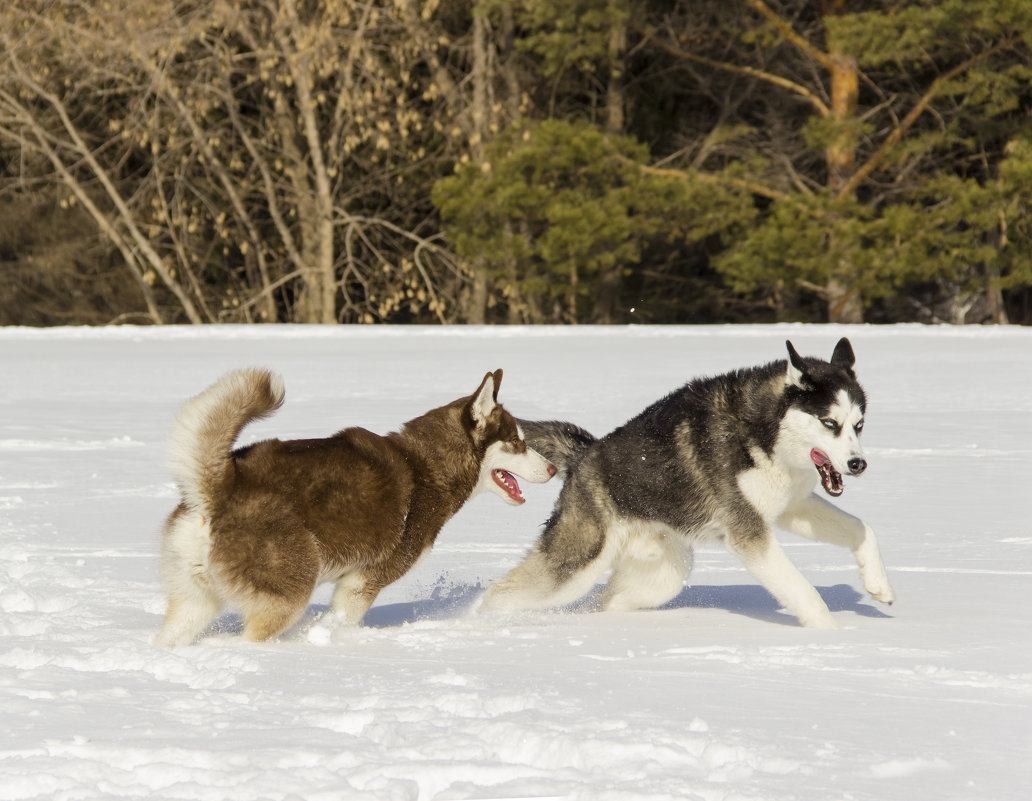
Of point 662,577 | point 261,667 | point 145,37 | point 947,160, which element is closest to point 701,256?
point 947,160

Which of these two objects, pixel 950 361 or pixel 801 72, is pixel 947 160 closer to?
pixel 801 72

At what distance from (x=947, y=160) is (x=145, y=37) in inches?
598

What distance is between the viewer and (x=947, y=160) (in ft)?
84.2

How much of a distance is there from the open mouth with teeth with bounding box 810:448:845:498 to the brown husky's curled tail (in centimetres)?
241

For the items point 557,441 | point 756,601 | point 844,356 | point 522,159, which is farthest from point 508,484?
point 522,159

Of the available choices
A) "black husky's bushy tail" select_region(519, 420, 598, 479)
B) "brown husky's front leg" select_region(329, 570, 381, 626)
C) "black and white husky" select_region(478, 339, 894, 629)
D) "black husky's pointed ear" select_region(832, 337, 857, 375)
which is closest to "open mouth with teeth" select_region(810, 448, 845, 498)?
"black and white husky" select_region(478, 339, 894, 629)

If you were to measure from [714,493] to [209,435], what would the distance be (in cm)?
223

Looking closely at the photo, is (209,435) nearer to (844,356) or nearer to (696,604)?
(696,604)

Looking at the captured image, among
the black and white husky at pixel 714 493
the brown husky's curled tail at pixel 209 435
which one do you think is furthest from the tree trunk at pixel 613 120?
the brown husky's curled tail at pixel 209 435

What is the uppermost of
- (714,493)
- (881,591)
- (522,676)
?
(522,676)

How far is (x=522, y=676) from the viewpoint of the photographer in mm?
4547

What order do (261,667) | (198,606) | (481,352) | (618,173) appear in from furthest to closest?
(618,173) → (481,352) → (198,606) → (261,667)

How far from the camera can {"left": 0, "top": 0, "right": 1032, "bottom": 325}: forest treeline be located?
22344mm

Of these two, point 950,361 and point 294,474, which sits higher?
point 294,474
